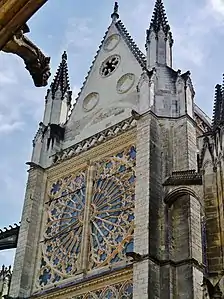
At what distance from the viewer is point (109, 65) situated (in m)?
19.9

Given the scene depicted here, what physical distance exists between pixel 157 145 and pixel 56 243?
4498mm

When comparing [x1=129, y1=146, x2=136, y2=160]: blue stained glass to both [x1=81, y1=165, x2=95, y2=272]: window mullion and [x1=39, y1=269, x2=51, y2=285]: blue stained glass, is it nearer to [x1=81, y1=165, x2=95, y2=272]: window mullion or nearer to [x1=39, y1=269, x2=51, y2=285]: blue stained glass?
[x1=81, y1=165, x2=95, y2=272]: window mullion

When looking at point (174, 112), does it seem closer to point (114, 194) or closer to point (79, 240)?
point (114, 194)

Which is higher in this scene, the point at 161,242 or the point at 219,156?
the point at 219,156

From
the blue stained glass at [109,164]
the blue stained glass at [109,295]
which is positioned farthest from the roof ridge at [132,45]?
the blue stained glass at [109,295]

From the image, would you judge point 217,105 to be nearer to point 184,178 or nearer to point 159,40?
point 159,40

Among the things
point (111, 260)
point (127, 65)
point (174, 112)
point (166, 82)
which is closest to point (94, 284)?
point (111, 260)

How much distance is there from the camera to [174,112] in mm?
16016

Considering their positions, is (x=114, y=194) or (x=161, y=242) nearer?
(x=161, y=242)

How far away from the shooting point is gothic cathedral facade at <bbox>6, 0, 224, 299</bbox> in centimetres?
1315

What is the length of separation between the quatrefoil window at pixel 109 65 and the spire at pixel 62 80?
1.96m

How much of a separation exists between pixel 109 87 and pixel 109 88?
0.13ft

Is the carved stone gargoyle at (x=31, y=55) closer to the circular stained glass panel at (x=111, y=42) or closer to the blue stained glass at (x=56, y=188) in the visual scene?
the blue stained glass at (x=56, y=188)

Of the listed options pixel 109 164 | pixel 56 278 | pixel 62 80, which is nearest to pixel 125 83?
pixel 109 164
